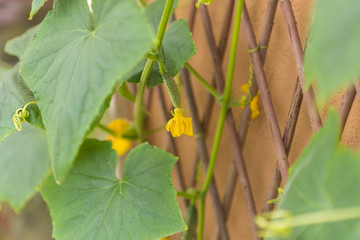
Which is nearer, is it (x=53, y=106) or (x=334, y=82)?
(x=334, y=82)

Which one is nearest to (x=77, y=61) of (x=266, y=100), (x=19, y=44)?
(x=266, y=100)

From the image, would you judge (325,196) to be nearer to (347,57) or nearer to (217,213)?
(347,57)

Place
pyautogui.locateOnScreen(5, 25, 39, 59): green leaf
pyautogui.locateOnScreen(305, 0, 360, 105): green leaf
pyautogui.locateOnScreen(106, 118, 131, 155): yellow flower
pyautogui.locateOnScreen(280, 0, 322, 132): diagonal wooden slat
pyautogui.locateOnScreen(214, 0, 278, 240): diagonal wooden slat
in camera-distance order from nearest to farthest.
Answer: pyautogui.locateOnScreen(305, 0, 360, 105): green leaf < pyautogui.locateOnScreen(280, 0, 322, 132): diagonal wooden slat < pyautogui.locateOnScreen(214, 0, 278, 240): diagonal wooden slat < pyautogui.locateOnScreen(5, 25, 39, 59): green leaf < pyautogui.locateOnScreen(106, 118, 131, 155): yellow flower

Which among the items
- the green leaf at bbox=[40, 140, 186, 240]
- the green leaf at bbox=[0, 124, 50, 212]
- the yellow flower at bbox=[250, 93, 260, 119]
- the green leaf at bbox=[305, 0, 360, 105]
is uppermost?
the green leaf at bbox=[305, 0, 360, 105]

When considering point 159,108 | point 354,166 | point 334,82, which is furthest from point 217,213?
point 334,82

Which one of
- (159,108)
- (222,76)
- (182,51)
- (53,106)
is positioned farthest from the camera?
(159,108)

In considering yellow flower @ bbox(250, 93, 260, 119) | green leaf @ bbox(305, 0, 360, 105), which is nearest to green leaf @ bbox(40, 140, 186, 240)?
yellow flower @ bbox(250, 93, 260, 119)

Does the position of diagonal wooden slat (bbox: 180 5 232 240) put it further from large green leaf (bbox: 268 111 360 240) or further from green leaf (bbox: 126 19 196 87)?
large green leaf (bbox: 268 111 360 240)

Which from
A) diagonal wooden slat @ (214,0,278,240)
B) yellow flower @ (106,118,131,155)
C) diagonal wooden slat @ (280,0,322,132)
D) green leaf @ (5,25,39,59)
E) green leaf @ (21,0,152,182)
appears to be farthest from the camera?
yellow flower @ (106,118,131,155)
